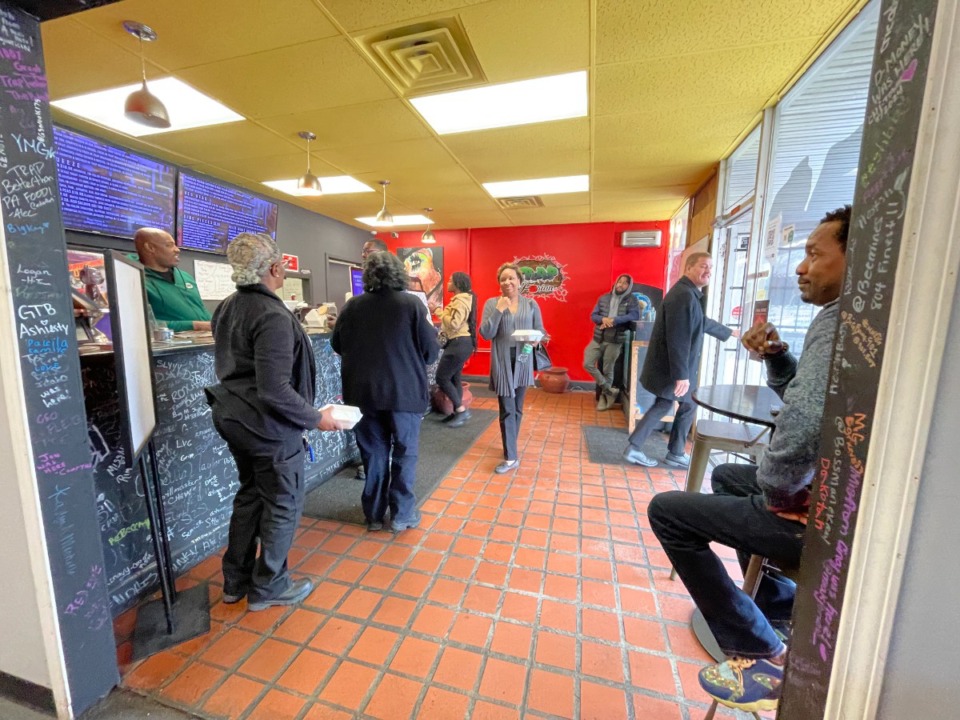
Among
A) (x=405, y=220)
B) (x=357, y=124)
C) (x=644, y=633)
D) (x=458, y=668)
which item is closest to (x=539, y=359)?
(x=644, y=633)

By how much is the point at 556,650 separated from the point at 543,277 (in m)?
5.51

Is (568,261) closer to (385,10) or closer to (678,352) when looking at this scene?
(678,352)

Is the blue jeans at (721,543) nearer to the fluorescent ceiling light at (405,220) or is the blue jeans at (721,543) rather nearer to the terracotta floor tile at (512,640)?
the terracotta floor tile at (512,640)

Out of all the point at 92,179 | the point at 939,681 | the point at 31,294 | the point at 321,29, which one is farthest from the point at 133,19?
the point at 939,681

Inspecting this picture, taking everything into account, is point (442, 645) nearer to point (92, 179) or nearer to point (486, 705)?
point (486, 705)

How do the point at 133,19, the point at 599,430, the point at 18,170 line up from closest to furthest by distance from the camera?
the point at 18,170 → the point at 133,19 → the point at 599,430

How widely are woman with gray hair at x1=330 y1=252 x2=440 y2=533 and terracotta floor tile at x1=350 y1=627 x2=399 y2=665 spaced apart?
0.69m

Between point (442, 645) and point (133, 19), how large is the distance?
3.02 m

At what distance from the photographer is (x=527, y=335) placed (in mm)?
2822

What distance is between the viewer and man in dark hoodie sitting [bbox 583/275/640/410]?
4980 millimetres

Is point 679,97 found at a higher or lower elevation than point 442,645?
higher

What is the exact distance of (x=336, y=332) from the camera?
7.07 ft

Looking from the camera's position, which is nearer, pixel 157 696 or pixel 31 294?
pixel 31 294

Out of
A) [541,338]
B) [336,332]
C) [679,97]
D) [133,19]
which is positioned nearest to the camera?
[133,19]
